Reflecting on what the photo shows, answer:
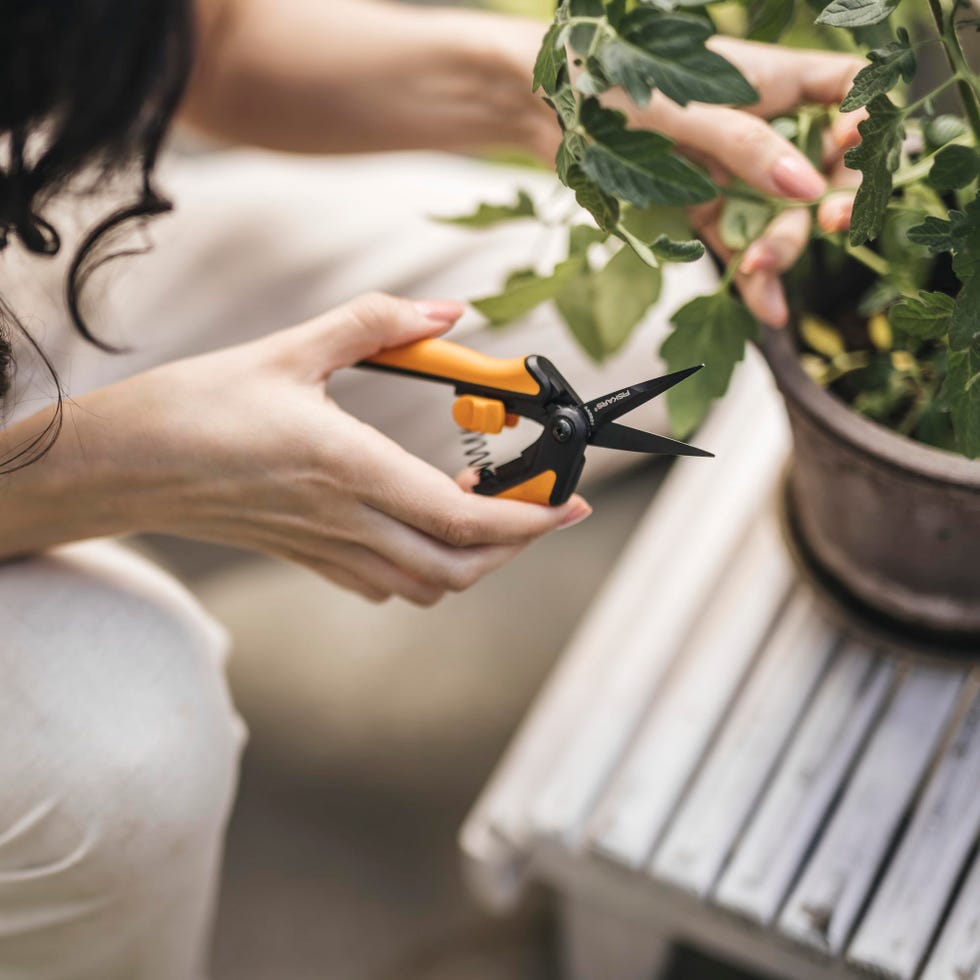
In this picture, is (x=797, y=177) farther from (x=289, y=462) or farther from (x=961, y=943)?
(x=961, y=943)

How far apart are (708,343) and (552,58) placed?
0.21 meters

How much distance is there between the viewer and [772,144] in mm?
550

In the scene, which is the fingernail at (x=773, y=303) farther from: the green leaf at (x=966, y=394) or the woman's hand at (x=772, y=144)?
the green leaf at (x=966, y=394)

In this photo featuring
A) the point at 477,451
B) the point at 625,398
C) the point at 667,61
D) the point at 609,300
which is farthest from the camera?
the point at 477,451

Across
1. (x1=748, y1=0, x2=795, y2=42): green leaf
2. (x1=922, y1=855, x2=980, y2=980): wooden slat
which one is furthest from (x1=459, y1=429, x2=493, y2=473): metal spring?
(x1=922, y1=855, x2=980, y2=980): wooden slat

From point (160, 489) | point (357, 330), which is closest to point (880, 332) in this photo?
point (357, 330)

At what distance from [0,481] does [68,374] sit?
29 centimetres

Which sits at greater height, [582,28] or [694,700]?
[582,28]

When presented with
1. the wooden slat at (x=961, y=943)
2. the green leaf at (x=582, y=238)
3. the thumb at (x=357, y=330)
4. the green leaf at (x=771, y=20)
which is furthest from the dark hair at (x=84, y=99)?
the wooden slat at (x=961, y=943)

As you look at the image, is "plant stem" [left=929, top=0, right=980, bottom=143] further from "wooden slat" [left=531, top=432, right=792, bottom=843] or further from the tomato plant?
"wooden slat" [left=531, top=432, right=792, bottom=843]

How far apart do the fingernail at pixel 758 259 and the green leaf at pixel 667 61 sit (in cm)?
20

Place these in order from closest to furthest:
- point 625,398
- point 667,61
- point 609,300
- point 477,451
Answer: point 667,61 → point 625,398 → point 609,300 → point 477,451

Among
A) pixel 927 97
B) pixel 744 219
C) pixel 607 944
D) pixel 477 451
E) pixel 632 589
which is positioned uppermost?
pixel 927 97

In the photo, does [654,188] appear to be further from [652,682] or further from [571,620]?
[571,620]
